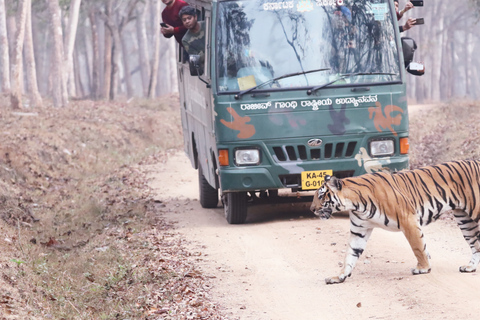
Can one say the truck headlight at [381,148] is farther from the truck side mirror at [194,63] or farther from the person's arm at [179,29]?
the person's arm at [179,29]

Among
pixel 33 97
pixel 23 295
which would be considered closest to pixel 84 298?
pixel 23 295

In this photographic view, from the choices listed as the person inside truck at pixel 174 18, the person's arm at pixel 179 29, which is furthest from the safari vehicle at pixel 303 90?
the person inside truck at pixel 174 18

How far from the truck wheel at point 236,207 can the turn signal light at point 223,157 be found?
0.59m

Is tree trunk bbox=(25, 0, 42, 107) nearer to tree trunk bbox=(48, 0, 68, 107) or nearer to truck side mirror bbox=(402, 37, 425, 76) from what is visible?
tree trunk bbox=(48, 0, 68, 107)

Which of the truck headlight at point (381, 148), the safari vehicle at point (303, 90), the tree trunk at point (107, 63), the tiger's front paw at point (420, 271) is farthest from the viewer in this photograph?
the tree trunk at point (107, 63)

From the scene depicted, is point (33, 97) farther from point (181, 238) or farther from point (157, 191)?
point (181, 238)

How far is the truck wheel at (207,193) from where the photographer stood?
37.8ft

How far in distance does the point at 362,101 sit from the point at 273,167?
1.33m

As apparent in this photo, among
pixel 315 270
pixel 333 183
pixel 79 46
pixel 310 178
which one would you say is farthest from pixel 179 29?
pixel 79 46

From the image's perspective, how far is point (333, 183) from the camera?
263 inches

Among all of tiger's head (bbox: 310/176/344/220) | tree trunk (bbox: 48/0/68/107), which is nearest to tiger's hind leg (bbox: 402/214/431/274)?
tiger's head (bbox: 310/176/344/220)

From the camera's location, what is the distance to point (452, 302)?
5.88m

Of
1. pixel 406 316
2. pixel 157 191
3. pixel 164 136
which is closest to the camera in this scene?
pixel 406 316

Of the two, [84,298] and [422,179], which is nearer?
[422,179]
